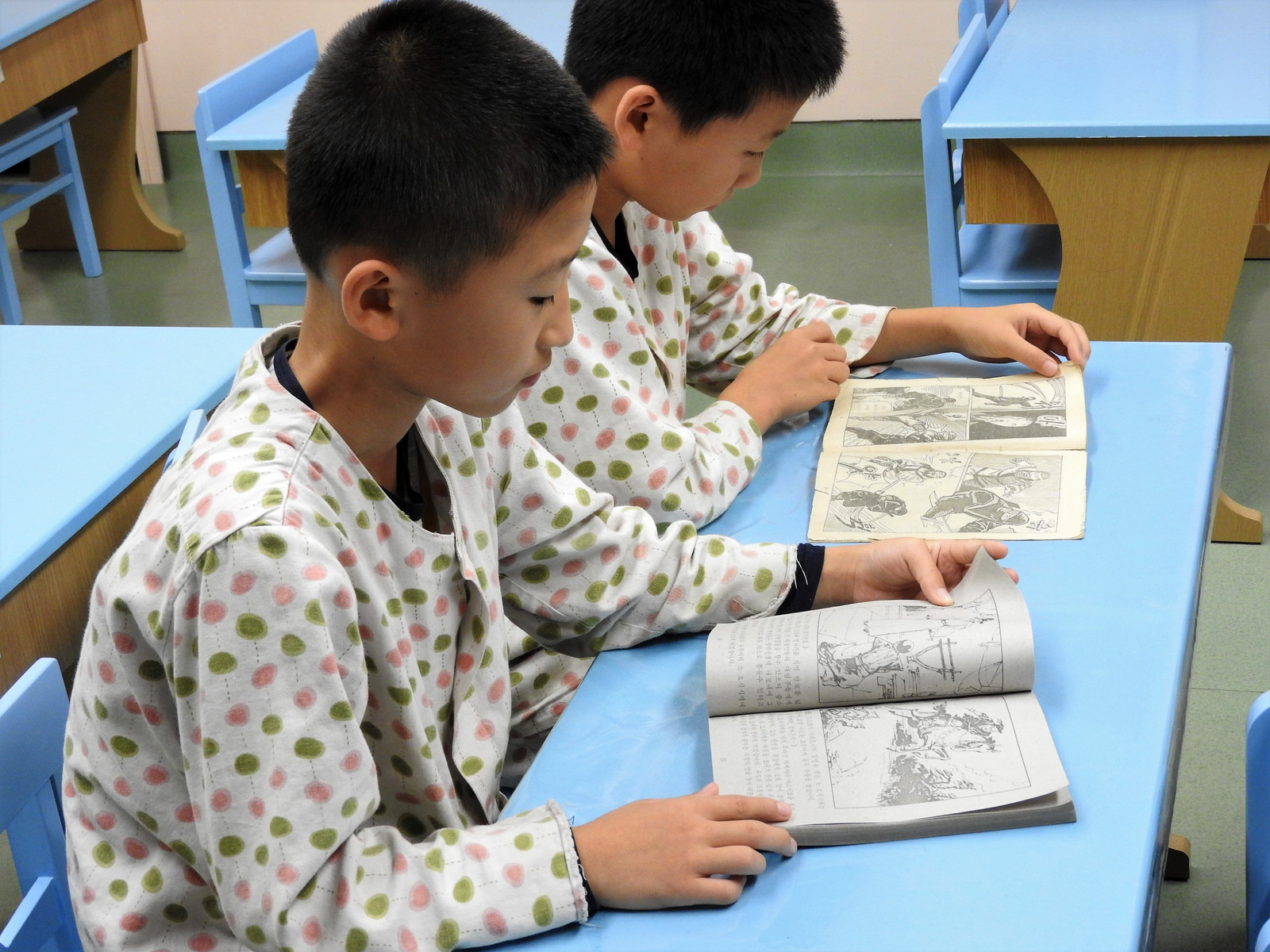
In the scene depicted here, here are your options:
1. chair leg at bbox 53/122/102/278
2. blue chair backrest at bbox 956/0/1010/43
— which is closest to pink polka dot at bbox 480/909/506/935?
blue chair backrest at bbox 956/0/1010/43

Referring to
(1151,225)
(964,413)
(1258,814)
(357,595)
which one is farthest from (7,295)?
(1258,814)

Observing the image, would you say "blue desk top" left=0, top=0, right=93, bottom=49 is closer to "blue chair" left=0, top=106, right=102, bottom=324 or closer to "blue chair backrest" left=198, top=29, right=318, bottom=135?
"blue chair" left=0, top=106, right=102, bottom=324

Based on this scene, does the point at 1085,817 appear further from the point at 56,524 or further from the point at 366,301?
the point at 56,524

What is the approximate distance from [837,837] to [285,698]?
329 millimetres

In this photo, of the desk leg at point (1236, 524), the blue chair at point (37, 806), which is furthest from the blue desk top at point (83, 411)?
the desk leg at point (1236, 524)

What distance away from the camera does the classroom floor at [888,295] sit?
5.18 ft

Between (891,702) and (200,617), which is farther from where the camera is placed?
(891,702)

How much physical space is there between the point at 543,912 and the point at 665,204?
671mm

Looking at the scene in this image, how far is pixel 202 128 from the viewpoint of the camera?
231cm

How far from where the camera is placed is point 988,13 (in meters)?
2.97

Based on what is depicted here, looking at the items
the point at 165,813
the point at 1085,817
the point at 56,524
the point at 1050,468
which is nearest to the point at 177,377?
the point at 56,524

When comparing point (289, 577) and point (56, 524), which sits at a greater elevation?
point (289, 577)

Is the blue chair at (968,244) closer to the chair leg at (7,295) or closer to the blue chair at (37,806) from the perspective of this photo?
the blue chair at (37,806)

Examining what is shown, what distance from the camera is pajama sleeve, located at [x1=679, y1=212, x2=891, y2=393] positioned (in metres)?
1.37
